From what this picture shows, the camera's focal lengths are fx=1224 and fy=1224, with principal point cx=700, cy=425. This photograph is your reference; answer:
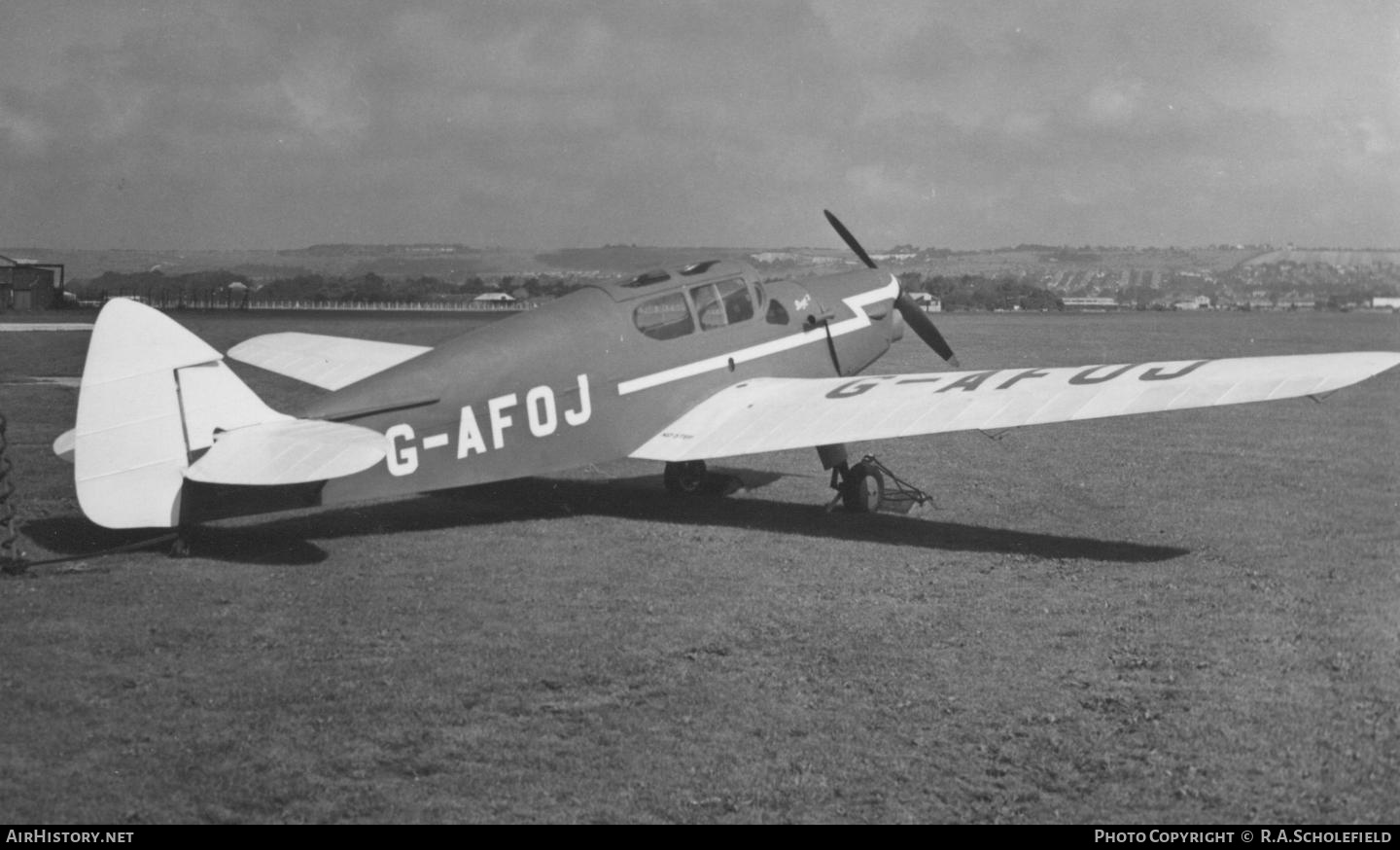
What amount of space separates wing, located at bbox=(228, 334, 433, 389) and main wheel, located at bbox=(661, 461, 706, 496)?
3.44 meters

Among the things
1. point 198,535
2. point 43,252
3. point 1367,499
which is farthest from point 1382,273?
point 43,252

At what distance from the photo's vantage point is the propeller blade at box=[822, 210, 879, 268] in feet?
44.3

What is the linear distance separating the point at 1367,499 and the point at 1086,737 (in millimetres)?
6891

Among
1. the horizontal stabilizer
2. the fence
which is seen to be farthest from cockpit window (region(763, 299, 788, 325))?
the fence

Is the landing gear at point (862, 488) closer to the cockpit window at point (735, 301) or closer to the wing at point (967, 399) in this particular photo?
the wing at point (967, 399)

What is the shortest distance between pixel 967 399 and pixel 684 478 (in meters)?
3.10

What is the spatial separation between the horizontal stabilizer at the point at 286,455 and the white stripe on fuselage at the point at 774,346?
275 centimetres

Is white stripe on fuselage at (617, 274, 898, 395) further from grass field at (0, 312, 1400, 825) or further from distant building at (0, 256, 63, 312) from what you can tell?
distant building at (0, 256, 63, 312)

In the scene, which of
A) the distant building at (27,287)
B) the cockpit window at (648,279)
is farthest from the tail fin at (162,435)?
the distant building at (27,287)

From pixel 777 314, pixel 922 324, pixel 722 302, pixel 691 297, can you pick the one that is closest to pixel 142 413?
pixel 691 297

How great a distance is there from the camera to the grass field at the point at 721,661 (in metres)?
4.40

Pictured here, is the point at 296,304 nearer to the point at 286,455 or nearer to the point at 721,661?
the point at 286,455

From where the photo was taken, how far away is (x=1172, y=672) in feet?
18.9

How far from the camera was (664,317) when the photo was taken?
1033 cm
